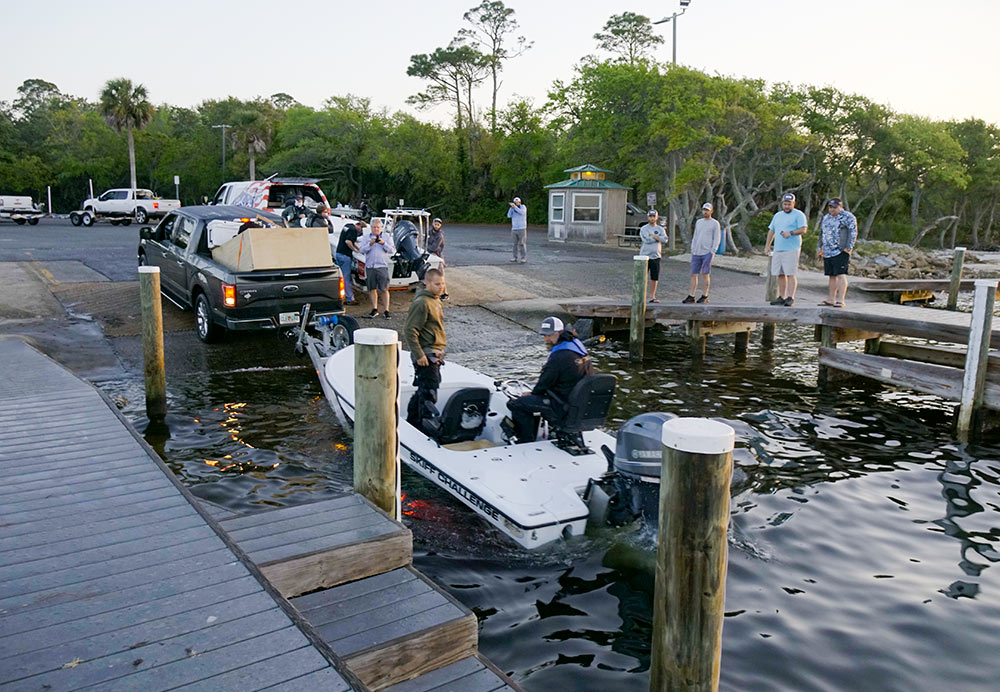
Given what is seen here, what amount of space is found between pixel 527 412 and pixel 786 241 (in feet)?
25.5

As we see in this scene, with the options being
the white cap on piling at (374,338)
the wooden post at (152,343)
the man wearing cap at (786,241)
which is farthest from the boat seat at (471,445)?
the man wearing cap at (786,241)

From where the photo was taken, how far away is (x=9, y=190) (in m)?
54.5

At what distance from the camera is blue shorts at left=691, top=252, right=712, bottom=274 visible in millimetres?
14716

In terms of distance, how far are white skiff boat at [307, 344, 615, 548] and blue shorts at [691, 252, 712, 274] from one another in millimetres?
7663

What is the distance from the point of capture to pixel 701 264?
14930 millimetres

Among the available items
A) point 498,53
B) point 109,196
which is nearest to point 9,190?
point 109,196

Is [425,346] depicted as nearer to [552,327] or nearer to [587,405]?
[552,327]

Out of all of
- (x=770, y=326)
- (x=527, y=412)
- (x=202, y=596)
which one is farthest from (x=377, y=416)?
(x=770, y=326)

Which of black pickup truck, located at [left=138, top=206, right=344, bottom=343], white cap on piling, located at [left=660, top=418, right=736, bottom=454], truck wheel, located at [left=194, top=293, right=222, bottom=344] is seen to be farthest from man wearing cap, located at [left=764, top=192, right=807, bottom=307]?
white cap on piling, located at [left=660, top=418, right=736, bottom=454]

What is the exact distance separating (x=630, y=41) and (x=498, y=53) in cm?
1012

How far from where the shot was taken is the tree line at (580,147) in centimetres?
2786

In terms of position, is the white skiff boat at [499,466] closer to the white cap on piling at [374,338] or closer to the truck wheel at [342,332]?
the white cap on piling at [374,338]

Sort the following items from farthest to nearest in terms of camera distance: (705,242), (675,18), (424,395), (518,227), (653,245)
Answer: (675,18), (518,227), (653,245), (705,242), (424,395)

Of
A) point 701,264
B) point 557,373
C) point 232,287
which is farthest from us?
point 701,264
